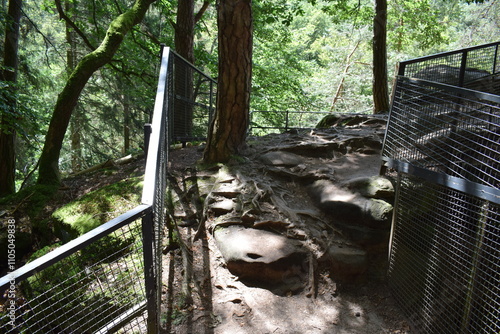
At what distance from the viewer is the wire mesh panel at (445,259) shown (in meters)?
2.52

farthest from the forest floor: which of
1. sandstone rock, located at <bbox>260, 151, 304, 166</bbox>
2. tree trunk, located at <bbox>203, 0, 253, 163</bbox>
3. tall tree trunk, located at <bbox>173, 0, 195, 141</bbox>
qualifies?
tall tree trunk, located at <bbox>173, 0, 195, 141</bbox>

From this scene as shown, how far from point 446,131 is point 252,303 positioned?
2.55m

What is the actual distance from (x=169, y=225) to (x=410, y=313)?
265 centimetres

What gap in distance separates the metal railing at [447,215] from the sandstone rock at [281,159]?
1657 millimetres

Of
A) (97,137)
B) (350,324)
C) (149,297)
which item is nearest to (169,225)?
(149,297)

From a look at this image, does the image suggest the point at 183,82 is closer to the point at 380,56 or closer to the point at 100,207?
the point at 100,207

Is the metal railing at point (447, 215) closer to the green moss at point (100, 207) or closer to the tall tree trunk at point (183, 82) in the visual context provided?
the green moss at point (100, 207)

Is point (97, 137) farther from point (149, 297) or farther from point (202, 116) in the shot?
point (149, 297)

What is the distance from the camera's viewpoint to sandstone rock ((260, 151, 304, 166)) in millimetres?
5215

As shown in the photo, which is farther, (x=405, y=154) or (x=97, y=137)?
(x=97, y=137)

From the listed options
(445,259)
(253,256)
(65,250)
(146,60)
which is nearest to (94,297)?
(65,250)

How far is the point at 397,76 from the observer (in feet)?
13.9

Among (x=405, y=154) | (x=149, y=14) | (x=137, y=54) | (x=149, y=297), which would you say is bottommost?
(x=149, y=297)

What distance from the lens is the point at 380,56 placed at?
369 inches
